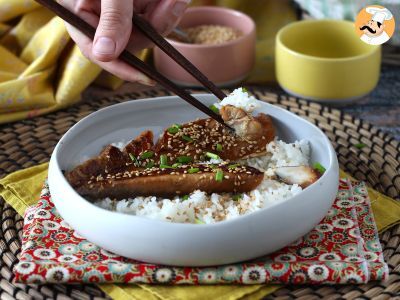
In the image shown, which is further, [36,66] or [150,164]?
[36,66]

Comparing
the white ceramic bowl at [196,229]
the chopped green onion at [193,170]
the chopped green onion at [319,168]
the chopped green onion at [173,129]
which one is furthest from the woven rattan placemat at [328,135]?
the chopped green onion at [173,129]

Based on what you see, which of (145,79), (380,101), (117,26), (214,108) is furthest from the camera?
(380,101)

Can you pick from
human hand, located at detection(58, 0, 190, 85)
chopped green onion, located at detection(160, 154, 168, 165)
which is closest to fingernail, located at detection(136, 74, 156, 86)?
human hand, located at detection(58, 0, 190, 85)

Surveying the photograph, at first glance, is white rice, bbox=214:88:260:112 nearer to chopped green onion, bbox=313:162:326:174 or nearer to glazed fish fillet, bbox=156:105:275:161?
glazed fish fillet, bbox=156:105:275:161

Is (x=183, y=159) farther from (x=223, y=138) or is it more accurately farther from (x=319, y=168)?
(x=319, y=168)

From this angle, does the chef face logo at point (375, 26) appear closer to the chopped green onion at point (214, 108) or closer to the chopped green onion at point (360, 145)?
the chopped green onion at point (360, 145)

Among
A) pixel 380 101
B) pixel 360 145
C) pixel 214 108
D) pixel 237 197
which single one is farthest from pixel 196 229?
pixel 380 101
